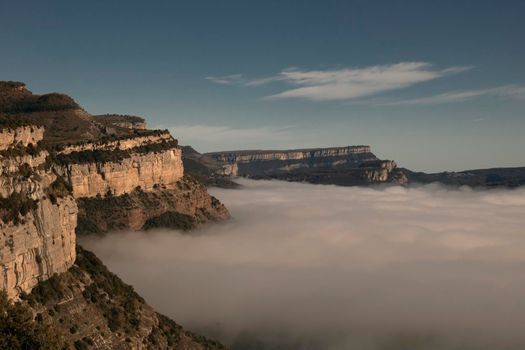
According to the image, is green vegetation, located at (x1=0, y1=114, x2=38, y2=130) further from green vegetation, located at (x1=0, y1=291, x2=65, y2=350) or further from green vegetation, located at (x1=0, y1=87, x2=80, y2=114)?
green vegetation, located at (x1=0, y1=87, x2=80, y2=114)

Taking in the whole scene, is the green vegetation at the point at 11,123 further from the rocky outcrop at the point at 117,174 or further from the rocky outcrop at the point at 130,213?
the rocky outcrop at the point at 130,213

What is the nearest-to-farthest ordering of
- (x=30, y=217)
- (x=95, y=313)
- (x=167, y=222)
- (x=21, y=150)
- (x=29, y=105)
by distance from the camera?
(x=30, y=217), (x=21, y=150), (x=95, y=313), (x=167, y=222), (x=29, y=105)

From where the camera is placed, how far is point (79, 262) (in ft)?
254

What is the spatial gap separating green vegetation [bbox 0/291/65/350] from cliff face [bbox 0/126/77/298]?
8.49 meters

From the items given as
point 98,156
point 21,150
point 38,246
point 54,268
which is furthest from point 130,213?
point 38,246

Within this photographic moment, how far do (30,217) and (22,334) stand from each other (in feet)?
56.7

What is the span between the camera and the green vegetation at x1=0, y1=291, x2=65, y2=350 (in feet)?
149

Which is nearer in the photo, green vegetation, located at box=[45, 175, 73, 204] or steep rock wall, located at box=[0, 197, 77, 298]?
steep rock wall, located at box=[0, 197, 77, 298]

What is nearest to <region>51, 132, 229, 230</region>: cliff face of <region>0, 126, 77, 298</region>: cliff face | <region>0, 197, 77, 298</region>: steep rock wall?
<region>0, 197, 77, 298</region>: steep rock wall

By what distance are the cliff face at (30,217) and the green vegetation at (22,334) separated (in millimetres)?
8491

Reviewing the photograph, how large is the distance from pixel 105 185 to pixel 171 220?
31.1 m

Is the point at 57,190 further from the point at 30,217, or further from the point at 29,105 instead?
the point at 29,105

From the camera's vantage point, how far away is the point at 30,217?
200 feet

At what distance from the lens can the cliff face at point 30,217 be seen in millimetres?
57281
